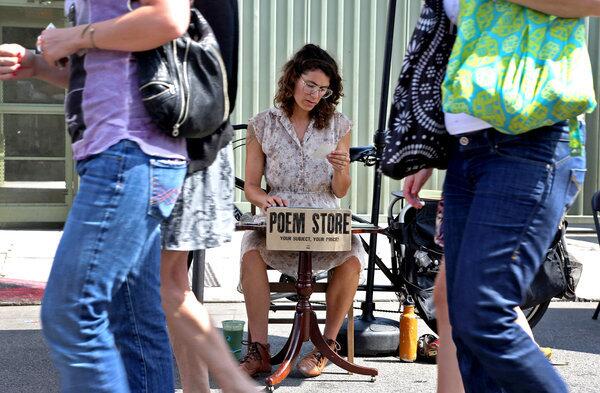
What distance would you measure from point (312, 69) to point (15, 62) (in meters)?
2.42

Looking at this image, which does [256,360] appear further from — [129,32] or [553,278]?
[129,32]

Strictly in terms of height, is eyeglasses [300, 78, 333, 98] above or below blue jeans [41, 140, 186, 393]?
above

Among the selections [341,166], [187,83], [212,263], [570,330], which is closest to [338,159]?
[341,166]

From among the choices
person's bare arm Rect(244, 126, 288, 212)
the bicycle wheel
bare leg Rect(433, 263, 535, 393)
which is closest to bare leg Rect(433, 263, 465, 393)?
bare leg Rect(433, 263, 535, 393)

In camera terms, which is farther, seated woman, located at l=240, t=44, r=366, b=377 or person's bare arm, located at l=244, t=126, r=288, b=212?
person's bare arm, located at l=244, t=126, r=288, b=212

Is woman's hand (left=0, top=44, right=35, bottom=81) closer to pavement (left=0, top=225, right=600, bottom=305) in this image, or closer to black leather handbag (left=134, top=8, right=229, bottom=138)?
black leather handbag (left=134, top=8, right=229, bottom=138)

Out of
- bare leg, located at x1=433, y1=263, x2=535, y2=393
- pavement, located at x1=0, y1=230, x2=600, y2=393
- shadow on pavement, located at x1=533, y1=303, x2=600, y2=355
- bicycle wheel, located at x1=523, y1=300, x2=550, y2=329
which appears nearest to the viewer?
bare leg, located at x1=433, y1=263, x2=535, y2=393

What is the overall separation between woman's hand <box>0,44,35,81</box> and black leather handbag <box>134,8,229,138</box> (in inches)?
15.4

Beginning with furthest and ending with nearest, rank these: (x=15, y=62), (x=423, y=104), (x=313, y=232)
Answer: (x=313, y=232)
(x=423, y=104)
(x=15, y=62)

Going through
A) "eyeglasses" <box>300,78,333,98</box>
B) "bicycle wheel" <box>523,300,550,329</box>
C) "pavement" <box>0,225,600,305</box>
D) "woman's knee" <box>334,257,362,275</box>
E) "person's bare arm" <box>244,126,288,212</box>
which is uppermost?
"eyeglasses" <box>300,78,333,98</box>

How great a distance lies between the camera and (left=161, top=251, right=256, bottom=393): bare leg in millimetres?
2904

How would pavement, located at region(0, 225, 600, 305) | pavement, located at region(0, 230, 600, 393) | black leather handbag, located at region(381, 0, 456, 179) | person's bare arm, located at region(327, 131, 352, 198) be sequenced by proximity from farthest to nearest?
1. pavement, located at region(0, 225, 600, 305)
2. person's bare arm, located at region(327, 131, 352, 198)
3. pavement, located at region(0, 230, 600, 393)
4. black leather handbag, located at region(381, 0, 456, 179)

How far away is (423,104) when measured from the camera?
2.73 m

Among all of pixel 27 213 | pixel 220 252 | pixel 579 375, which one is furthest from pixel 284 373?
pixel 27 213
